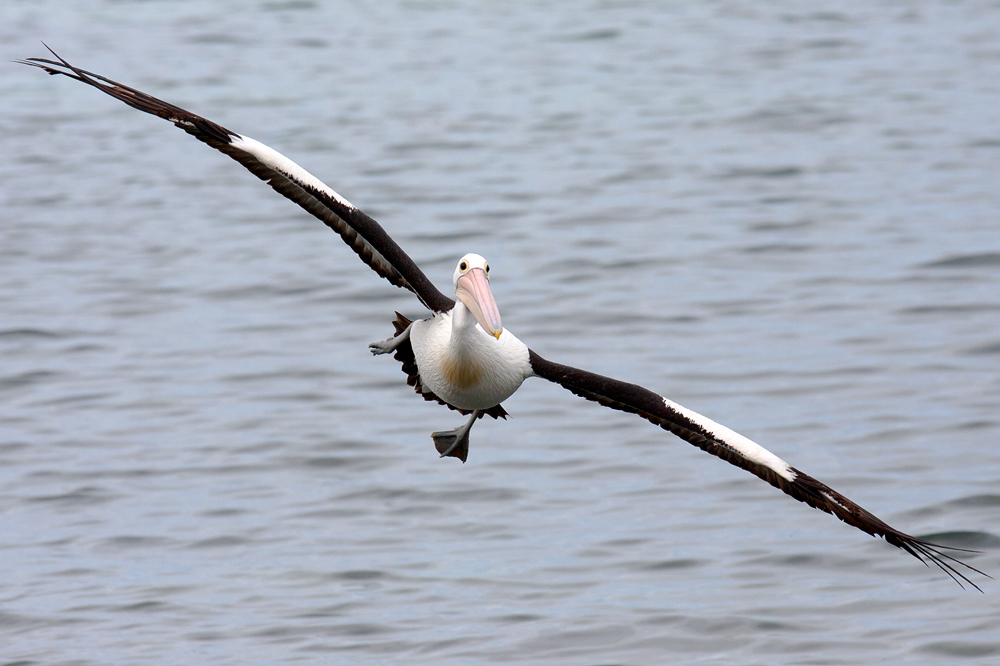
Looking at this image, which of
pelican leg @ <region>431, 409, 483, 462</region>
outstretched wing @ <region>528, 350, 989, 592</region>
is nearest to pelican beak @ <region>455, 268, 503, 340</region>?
outstretched wing @ <region>528, 350, 989, 592</region>

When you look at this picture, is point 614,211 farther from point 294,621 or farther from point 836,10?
point 836,10

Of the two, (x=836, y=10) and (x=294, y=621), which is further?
(x=836, y=10)

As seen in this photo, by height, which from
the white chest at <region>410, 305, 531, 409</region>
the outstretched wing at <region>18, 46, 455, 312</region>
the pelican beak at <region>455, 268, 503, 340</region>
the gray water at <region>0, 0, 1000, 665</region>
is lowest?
the gray water at <region>0, 0, 1000, 665</region>

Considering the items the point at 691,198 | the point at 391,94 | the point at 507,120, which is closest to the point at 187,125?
the point at 691,198

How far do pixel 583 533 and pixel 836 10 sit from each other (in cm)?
2580

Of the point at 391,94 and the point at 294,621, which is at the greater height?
the point at 391,94

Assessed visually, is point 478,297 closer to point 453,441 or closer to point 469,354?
point 469,354

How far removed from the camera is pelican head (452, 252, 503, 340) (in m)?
8.90

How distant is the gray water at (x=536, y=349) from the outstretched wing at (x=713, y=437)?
5.92 feet

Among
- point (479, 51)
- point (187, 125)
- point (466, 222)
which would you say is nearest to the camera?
point (187, 125)

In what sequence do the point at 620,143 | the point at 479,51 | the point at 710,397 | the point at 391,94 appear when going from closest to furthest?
the point at 710,397
the point at 620,143
the point at 391,94
the point at 479,51

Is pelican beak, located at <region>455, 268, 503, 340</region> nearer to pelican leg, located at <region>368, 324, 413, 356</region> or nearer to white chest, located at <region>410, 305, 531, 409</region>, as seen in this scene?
white chest, located at <region>410, 305, 531, 409</region>

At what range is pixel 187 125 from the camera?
941 cm

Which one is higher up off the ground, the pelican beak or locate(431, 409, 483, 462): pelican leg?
the pelican beak
